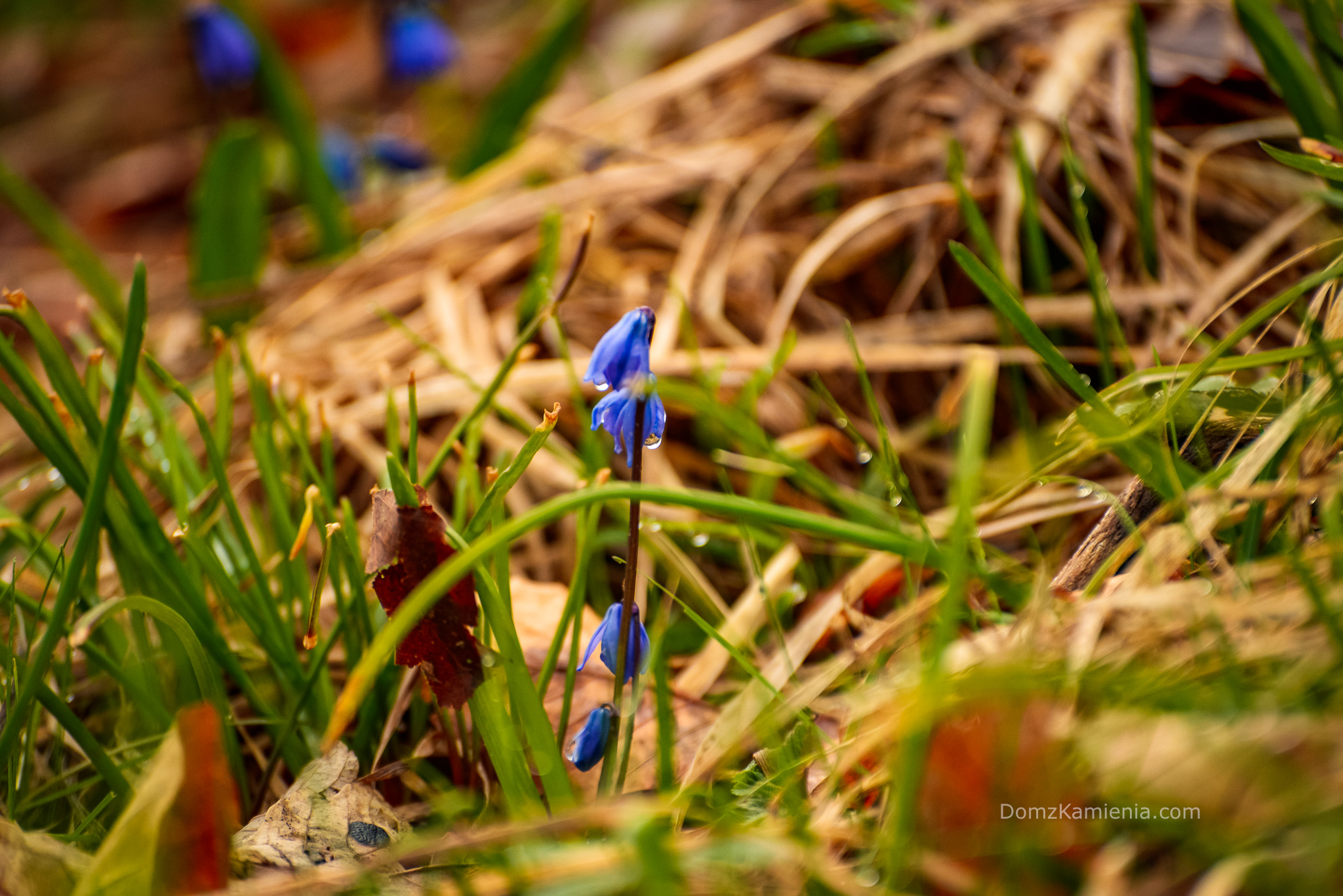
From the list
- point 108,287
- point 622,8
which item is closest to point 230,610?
point 108,287

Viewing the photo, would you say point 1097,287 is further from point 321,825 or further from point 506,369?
point 321,825

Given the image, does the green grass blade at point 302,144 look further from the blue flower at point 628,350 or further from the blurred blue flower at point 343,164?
the blue flower at point 628,350

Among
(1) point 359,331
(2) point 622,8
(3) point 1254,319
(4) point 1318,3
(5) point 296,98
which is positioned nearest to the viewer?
(3) point 1254,319

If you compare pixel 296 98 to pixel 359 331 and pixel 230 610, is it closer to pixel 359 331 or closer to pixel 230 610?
pixel 359 331

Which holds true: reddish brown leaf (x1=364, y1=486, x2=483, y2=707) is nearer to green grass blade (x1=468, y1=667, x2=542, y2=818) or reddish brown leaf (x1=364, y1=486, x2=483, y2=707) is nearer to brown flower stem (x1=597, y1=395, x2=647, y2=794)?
green grass blade (x1=468, y1=667, x2=542, y2=818)

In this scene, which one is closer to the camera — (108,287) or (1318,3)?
(1318,3)

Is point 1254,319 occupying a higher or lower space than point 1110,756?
higher

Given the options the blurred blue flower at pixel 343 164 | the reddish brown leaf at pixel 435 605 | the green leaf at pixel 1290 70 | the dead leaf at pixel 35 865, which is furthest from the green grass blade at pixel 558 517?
the blurred blue flower at pixel 343 164

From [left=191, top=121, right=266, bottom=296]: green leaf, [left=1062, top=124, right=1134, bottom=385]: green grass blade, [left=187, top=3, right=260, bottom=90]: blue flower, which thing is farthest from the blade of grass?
[left=187, top=3, right=260, bottom=90]: blue flower
